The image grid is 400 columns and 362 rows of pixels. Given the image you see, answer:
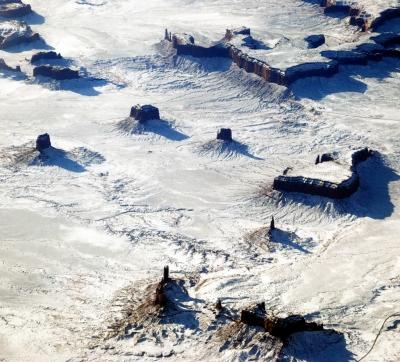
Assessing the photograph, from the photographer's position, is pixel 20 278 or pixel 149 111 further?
pixel 149 111

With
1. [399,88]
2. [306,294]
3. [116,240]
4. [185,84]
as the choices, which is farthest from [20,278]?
[399,88]

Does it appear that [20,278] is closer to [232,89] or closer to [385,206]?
[385,206]

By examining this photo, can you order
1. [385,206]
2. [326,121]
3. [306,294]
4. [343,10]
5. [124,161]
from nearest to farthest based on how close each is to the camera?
[306,294] < [385,206] < [124,161] < [326,121] < [343,10]

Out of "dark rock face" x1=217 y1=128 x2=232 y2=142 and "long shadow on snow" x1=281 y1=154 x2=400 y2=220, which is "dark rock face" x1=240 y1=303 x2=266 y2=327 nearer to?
"long shadow on snow" x1=281 y1=154 x2=400 y2=220

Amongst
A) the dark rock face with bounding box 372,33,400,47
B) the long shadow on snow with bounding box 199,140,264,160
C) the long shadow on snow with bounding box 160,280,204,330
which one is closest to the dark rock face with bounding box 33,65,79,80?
the long shadow on snow with bounding box 199,140,264,160

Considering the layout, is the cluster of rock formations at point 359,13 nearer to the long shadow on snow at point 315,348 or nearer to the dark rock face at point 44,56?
the dark rock face at point 44,56

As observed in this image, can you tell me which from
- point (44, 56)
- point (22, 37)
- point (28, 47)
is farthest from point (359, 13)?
point (22, 37)
